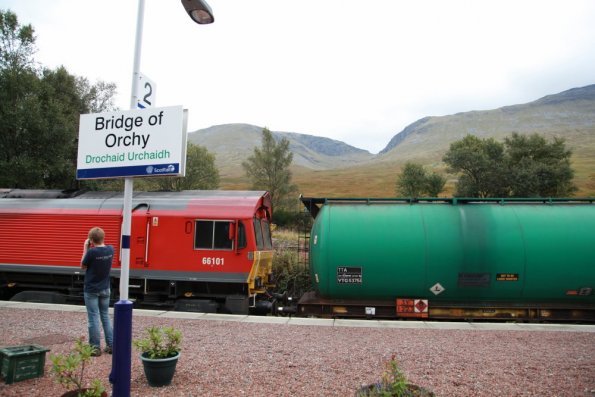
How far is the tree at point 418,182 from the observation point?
63.7 meters

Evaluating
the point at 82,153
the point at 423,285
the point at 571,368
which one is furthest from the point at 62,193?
the point at 571,368

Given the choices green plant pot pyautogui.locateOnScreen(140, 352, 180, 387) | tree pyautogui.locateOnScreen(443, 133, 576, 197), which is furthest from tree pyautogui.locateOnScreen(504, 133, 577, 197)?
green plant pot pyautogui.locateOnScreen(140, 352, 180, 387)

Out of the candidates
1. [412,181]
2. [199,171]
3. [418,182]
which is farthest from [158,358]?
[412,181]

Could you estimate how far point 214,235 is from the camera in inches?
494

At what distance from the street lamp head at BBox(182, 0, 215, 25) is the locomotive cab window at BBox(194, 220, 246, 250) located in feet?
23.7

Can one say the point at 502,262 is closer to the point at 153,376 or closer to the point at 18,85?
the point at 153,376

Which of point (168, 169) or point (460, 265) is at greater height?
point (168, 169)

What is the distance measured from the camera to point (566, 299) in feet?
36.8

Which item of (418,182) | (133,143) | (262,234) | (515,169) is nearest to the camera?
(133,143)

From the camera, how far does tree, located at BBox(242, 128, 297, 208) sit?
50469 mm

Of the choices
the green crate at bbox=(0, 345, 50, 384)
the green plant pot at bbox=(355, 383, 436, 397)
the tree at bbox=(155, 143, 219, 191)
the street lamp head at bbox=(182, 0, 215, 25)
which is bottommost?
the green crate at bbox=(0, 345, 50, 384)

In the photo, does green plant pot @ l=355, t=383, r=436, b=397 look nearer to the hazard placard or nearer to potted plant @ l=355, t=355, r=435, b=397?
potted plant @ l=355, t=355, r=435, b=397

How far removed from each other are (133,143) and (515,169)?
57.0 meters

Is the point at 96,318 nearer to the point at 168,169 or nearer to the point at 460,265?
the point at 168,169
